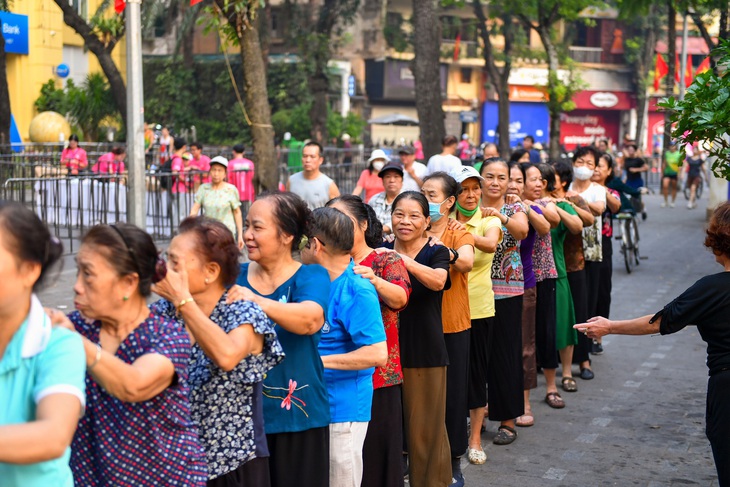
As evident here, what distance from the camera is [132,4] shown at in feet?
32.4

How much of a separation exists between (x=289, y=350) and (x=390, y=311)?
1.11 m

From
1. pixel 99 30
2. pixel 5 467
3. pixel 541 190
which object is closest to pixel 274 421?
pixel 5 467

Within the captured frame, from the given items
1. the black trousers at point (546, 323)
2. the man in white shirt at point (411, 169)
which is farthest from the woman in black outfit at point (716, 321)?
the man in white shirt at point (411, 169)

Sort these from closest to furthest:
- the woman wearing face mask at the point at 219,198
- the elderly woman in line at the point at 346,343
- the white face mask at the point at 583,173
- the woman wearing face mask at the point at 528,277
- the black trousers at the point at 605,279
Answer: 1. the elderly woman in line at the point at 346,343
2. the woman wearing face mask at the point at 528,277
3. the white face mask at the point at 583,173
4. the black trousers at the point at 605,279
5. the woman wearing face mask at the point at 219,198

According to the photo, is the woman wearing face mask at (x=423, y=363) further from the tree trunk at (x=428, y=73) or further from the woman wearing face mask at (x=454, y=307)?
the tree trunk at (x=428, y=73)

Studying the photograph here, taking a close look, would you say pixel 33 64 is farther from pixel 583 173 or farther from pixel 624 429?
pixel 624 429

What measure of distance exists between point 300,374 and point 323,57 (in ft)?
117

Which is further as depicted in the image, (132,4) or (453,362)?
(132,4)

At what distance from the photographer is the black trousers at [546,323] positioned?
27.8 feet

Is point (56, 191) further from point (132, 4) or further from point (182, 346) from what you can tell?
point (182, 346)

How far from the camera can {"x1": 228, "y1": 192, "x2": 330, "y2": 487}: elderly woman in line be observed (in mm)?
4164

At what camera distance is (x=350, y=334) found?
4.64 m

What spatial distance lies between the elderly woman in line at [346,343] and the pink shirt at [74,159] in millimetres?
19346

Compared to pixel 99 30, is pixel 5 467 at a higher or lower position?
lower
